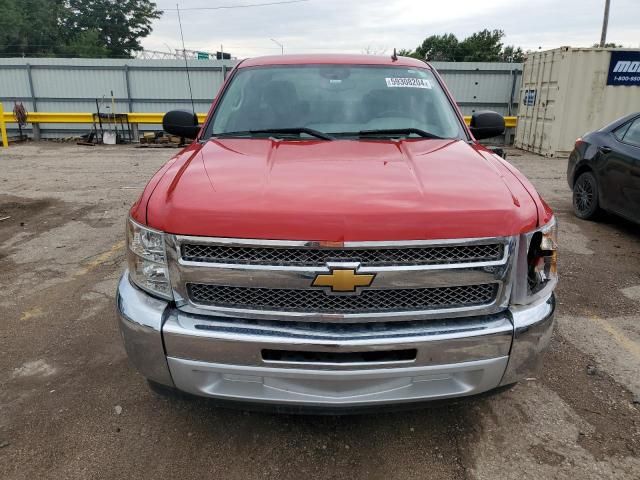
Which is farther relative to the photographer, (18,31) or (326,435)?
(18,31)

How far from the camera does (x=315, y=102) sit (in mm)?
3486

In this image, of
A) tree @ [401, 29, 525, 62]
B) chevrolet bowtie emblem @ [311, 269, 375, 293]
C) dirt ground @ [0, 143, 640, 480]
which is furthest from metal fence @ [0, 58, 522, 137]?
tree @ [401, 29, 525, 62]

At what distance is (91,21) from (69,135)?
141 feet

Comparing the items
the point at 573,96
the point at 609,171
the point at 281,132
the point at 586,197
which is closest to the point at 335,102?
the point at 281,132

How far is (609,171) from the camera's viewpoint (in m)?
6.19

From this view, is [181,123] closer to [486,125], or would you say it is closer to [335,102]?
[335,102]

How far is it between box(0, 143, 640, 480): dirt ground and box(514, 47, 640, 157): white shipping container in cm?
1036

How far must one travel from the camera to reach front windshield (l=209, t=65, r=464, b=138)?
3369 mm

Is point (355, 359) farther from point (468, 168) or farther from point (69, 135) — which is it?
point (69, 135)

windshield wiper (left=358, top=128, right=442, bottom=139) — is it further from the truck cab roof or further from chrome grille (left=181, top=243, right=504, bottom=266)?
chrome grille (left=181, top=243, right=504, bottom=266)

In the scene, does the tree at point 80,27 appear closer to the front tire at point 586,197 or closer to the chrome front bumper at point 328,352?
the front tire at point 586,197

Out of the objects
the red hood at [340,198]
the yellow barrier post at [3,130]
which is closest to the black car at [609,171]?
the red hood at [340,198]

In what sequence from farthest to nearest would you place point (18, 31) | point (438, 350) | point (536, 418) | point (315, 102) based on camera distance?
point (18, 31) → point (315, 102) → point (536, 418) → point (438, 350)

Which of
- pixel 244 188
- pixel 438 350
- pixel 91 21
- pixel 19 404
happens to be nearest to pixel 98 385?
pixel 19 404
